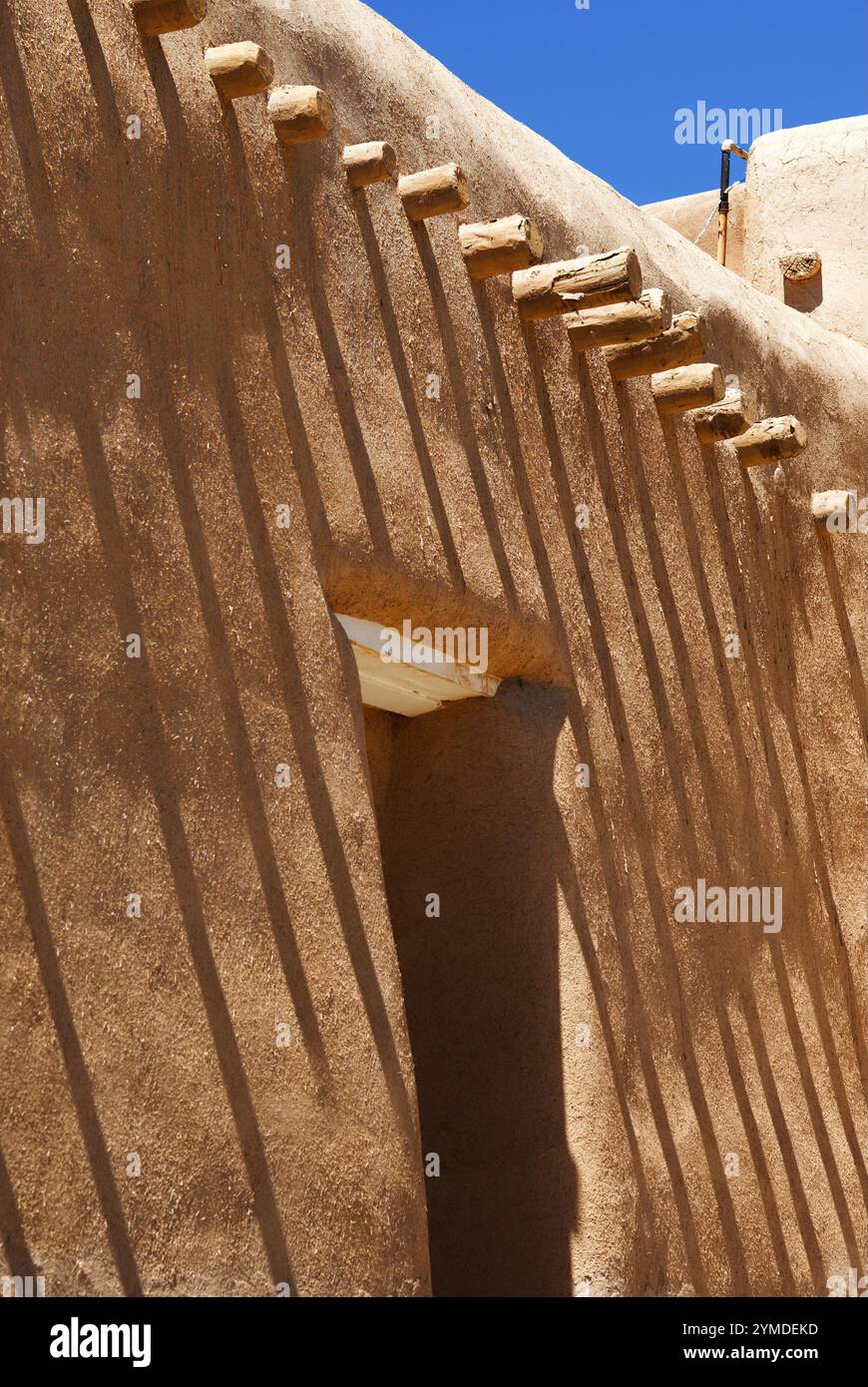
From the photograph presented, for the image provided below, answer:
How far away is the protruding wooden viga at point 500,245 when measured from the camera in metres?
5.19

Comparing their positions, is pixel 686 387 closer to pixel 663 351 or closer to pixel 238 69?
pixel 663 351

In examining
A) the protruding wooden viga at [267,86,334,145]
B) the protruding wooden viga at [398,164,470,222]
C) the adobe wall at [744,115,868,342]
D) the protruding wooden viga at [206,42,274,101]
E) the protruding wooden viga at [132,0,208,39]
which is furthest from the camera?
the adobe wall at [744,115,868,342]

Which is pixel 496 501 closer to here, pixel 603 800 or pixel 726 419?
pixel 603 800

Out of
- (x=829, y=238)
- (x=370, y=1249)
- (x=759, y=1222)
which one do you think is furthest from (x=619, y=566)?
(x=829, y=238)

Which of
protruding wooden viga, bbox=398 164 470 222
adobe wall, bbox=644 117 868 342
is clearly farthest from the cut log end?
protruding wooden viga, bbox=398 164 470 222

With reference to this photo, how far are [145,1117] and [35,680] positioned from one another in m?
0.92

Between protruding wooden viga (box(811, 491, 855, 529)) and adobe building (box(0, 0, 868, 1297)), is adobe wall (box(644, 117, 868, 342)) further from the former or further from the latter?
protruding wooden viga (box(811, 491, 855, 529))

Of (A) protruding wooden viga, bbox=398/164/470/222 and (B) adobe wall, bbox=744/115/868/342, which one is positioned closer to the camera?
(A) protruding wooden viga, bbox=398/164/470/222

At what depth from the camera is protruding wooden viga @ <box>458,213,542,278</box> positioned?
519 centimetres

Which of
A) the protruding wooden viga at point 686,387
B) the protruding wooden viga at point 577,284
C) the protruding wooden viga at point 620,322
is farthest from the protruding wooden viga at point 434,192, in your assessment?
the protruding wooden viga at point 686,387

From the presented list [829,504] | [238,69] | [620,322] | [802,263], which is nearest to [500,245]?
[620,322]

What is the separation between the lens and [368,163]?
4.81 meters

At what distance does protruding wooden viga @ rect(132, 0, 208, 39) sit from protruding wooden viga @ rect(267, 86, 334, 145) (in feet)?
1.50

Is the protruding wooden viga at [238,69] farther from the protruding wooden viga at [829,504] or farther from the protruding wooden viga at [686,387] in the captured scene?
the protruding wooden viga at [829,504]
